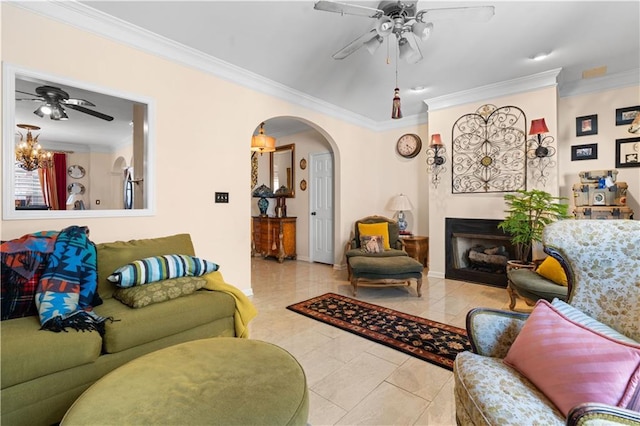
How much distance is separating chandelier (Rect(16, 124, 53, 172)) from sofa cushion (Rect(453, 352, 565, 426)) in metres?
3.00

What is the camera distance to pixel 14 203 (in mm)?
2016

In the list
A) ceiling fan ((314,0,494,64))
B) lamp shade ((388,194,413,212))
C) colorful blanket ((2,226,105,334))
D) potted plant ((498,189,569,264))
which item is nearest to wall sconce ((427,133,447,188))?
lamp shade ((388,194,413,212))

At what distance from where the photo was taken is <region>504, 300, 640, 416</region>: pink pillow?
34.3 inches

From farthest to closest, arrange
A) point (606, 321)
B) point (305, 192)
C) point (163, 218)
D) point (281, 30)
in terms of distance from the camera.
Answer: point (305, 192), point (163, 218), point (281, 30), point (606, 321)

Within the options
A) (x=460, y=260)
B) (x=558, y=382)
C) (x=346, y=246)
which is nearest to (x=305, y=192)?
(x=346, y=246)

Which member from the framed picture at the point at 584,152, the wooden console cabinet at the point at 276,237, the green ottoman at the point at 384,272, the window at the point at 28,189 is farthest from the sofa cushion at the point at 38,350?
the framed picture at the point at 584,152

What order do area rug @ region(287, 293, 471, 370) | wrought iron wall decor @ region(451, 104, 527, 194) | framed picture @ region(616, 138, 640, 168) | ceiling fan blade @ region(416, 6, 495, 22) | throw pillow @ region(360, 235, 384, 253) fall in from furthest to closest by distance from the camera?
1. throw pillow @ region(360, 235, 384, 253)
2. wrought iron wall decor @ region(451, 104, 527, 194)
3. framed picture @ region(616, 138, 640, 168)
4. area rug @ region(287, 293, 471, 370)
5. ceiling fan blade @ region(416, 6, 495, 22)

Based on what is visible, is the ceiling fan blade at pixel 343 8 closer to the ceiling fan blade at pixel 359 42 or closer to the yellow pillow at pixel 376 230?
the ceiling fan blade at pixel 359 42

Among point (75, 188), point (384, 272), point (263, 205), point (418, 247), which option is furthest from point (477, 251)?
point (75, 188)

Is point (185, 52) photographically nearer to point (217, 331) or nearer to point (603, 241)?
point (217, 331)

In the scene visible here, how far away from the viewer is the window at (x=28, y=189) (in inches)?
80.3

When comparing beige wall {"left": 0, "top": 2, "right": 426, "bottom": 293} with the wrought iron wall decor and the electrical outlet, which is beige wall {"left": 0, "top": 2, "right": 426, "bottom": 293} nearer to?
the electrical outlet

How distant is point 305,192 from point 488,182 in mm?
3149

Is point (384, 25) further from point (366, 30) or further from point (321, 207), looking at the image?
point (321, 207)
